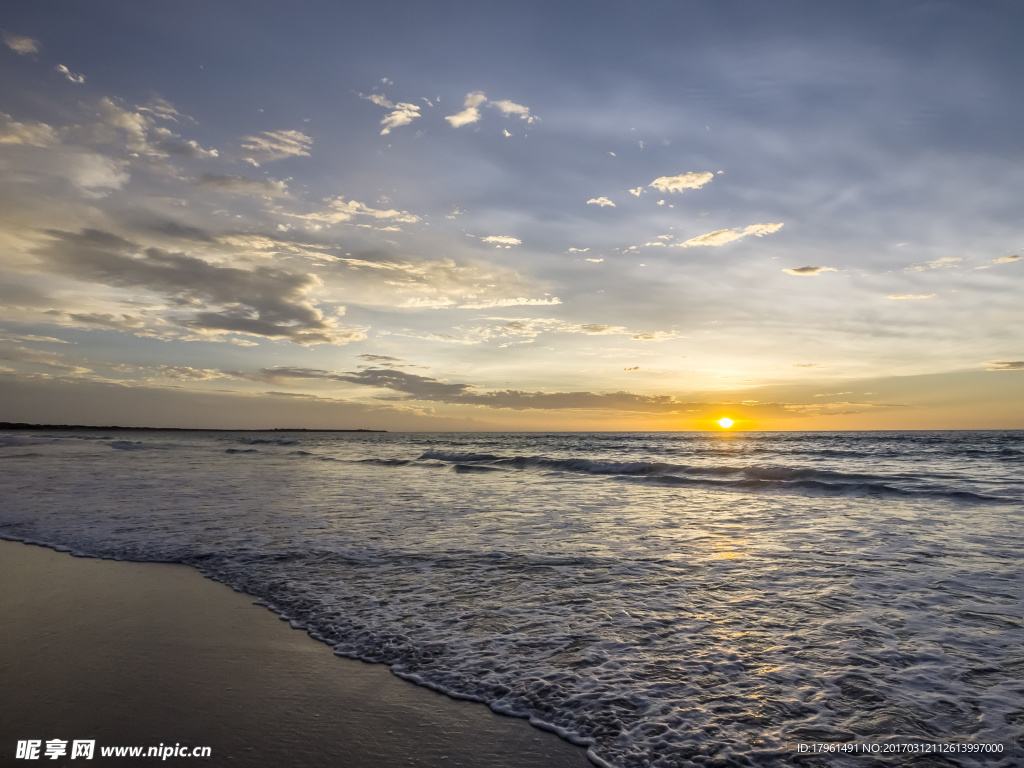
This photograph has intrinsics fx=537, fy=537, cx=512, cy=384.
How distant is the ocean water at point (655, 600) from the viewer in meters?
4.00

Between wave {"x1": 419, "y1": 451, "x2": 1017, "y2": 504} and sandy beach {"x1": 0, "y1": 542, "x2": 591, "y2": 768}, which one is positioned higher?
sandy beach {"x1": 0, "y1": 542, "x2": 591, "y2": 768}

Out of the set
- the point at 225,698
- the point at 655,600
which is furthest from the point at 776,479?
the point at 225,698

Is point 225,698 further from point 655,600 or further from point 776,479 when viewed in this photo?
point 776,479

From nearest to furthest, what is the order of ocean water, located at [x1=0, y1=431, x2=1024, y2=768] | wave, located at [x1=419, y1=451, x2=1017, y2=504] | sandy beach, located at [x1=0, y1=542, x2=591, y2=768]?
sandy beach, located at [x1=0, y1=542, x2=591, y2=768]
ocean water, located at [x1=0, y1=431, x2=1024, y2=768]
wave, located at [x1=419, y1=451, x2=1017, y2=504]

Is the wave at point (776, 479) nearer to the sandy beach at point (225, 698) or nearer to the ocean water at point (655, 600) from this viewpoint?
the ocean water at point (655, 600)

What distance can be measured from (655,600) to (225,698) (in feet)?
15.3

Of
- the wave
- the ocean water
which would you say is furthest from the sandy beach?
the wave

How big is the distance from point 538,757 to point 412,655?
1890mm

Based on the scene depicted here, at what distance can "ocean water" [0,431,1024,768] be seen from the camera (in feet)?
13.1

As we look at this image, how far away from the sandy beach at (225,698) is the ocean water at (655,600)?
0.37 meters

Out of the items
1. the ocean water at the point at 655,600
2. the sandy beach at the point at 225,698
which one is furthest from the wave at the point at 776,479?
the sandy beach at the point at 225,698

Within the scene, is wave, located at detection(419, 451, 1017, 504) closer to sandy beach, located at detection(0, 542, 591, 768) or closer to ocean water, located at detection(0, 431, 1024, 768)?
ocean water, located at detection(0, 431, 1024, 768)

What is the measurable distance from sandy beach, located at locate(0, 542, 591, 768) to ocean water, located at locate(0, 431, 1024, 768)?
0.37m

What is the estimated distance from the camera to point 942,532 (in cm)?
1094
